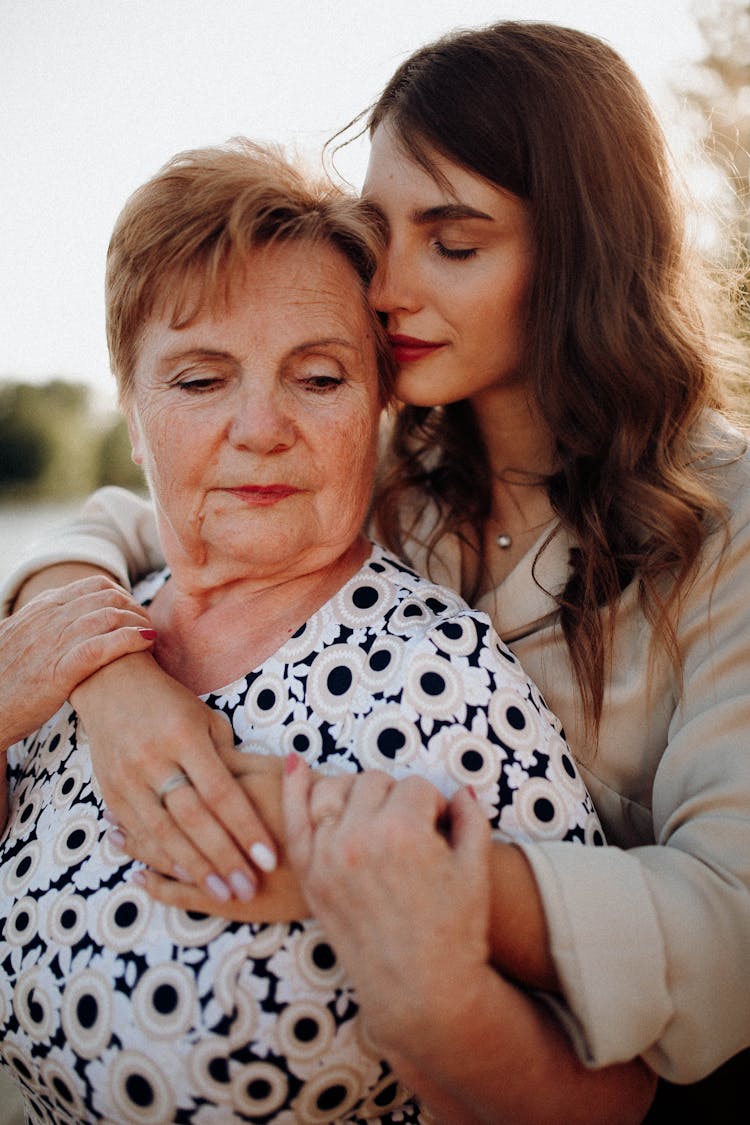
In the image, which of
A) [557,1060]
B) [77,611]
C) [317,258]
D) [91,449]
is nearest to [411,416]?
[317,258]

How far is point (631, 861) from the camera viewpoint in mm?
1423

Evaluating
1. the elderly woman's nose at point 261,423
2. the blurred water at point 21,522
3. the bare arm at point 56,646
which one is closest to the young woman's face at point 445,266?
the elderly woman's nose at point 261,423

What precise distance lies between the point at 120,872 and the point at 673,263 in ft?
6.71

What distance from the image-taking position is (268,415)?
5.67ft

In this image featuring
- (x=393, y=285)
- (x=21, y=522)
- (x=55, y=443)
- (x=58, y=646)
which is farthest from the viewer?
(x=55, y=443)

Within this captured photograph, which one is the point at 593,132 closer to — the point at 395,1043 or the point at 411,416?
the point at 411,416

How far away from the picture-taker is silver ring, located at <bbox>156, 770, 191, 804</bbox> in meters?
1.48

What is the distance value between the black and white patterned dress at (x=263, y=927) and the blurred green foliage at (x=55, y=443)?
612 cm

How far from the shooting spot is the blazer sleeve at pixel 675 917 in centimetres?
133

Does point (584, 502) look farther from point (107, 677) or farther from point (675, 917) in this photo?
point (107, 677)

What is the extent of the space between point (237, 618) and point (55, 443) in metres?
6.42

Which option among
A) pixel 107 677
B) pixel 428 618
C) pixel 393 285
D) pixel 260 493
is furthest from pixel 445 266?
pixel 107 677

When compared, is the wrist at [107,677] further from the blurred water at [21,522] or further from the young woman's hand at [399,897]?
the blurred water at [21,522]

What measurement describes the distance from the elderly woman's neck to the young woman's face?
0.54 metres
